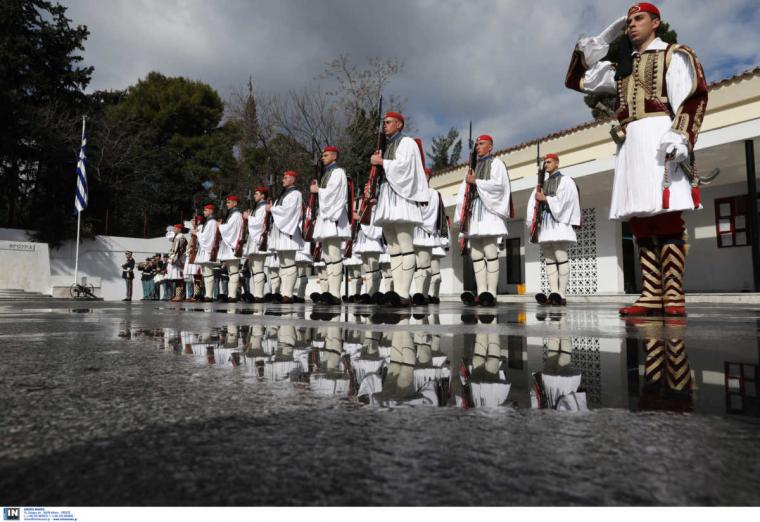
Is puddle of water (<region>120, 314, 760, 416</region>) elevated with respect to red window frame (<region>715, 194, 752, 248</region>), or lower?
lower

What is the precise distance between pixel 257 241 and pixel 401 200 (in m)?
5.16

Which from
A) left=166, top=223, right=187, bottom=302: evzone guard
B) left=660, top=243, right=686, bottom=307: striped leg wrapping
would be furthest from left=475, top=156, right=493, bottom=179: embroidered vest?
left=166, top=223, right=187, bottom=302: evzone guard

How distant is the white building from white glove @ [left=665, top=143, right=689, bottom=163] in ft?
25.2

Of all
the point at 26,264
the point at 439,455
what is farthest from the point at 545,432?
the point at 26,264

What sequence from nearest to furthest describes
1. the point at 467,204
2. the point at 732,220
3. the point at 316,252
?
the point at 467,204 → the point at 316,252 → the point at 732,220

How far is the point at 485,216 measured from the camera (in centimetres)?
713

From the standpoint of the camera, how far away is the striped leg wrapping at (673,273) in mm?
3584

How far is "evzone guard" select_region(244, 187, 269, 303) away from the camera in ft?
33.7

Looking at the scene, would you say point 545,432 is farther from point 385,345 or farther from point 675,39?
point 675,39

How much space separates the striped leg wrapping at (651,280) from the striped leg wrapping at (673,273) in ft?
0.17

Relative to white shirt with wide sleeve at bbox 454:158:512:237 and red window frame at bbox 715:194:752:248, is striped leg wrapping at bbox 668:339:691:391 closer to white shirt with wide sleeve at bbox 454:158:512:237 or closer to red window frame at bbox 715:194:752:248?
white shirt with wide sleeve at bbox 454:158:512:237

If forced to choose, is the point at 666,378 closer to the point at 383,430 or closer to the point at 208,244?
the point at 383,430

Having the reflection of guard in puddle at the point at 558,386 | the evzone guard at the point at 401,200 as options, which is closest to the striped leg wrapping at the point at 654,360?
the reflection of guard in puddle at the point at 558,386

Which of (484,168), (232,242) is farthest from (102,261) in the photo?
(484,168)
